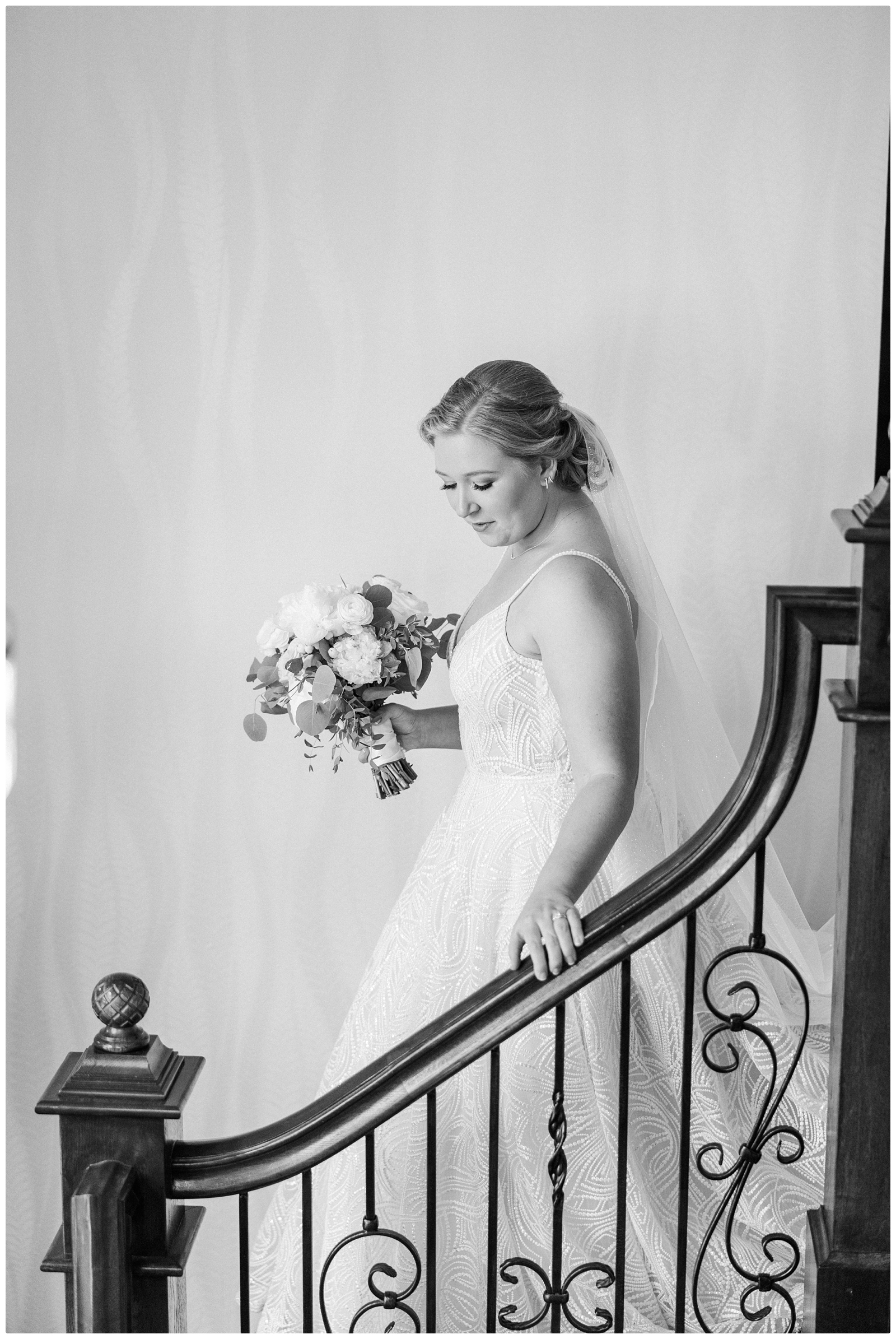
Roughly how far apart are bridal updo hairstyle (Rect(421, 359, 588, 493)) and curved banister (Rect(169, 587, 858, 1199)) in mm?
881

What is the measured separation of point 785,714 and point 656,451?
1660mm

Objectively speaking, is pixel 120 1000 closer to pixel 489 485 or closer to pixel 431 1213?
pixel 431 1213

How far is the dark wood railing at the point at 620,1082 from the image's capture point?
1642 millimetres

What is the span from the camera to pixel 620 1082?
1.90 m

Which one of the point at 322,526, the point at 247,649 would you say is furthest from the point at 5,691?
the point at 322,526

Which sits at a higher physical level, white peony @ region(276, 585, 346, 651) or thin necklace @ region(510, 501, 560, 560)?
thin necklace @ region(510, 501, 560, 560)

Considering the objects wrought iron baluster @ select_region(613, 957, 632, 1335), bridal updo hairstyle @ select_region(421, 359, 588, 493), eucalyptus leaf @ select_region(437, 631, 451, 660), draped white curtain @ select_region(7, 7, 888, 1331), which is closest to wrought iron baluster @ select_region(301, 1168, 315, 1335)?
wrought iron baluster @ select_region(613, 957, 632, 1335)

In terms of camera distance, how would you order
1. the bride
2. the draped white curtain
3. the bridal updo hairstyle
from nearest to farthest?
1. the bride
2. the bridal updo hairstyle
3. the draped white curtain

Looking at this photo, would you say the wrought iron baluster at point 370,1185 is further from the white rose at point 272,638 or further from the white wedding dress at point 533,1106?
the white rose at point 272,638

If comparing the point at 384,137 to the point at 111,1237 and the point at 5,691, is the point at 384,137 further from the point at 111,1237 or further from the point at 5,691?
the point at 111,1237

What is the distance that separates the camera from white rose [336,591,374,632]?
101 inches

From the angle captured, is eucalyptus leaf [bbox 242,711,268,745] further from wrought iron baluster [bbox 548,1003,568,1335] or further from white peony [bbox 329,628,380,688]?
wrought iron baluster [bbox 548,1003,568,1335]

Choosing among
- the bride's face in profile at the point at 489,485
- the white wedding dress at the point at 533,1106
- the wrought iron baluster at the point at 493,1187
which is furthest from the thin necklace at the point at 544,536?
the wrought iron baluster at the point at 493,1187

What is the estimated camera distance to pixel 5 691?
3533 millimetres
